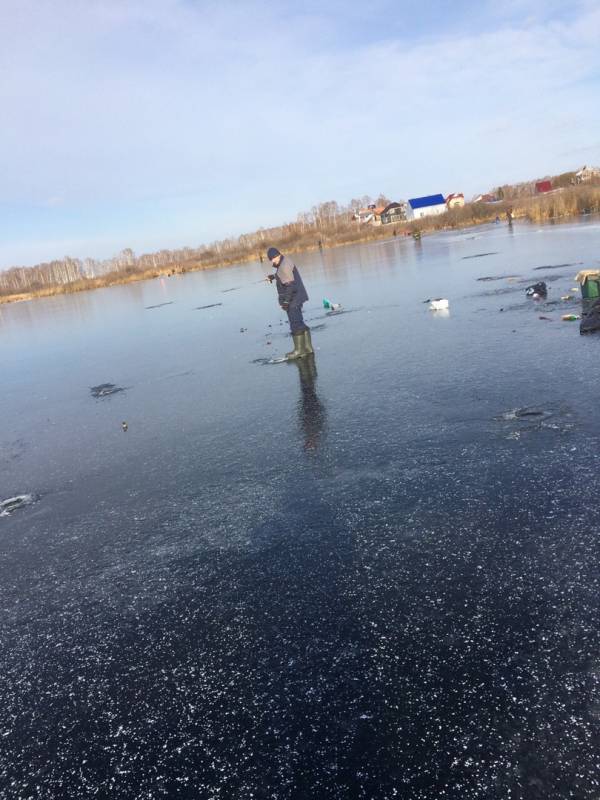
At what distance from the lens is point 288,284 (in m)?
10.4

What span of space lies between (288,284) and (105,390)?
4333 mm

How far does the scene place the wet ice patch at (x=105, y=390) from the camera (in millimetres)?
11283

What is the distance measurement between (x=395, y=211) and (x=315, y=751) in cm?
13764

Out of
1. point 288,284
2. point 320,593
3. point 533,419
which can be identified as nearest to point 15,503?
point 320,593

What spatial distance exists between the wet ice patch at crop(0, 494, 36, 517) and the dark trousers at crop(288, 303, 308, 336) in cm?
561

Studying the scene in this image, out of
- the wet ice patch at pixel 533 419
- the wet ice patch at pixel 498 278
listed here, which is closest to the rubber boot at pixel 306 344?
the wet ice patch at pixel 533 419

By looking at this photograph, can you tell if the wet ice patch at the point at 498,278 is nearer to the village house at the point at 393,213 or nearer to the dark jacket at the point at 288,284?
the dark jacket at the point at 288,284

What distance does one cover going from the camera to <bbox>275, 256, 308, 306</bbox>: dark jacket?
10359 mm

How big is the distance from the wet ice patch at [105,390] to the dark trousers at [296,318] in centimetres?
360

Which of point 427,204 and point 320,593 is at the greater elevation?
point 427,204

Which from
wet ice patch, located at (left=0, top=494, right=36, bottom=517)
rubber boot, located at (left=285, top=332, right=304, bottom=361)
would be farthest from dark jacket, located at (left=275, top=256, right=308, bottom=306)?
wet ice patch, located at (left=0, top=494, right=36, bottom=517)

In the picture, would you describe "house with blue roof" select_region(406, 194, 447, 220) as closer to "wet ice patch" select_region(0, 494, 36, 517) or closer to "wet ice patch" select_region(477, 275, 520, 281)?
"wet ice patch" select_region(477, 275, 520, 281)

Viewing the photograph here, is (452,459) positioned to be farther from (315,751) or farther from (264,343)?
(264,343)

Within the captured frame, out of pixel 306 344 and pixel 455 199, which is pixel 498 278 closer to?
pixel 306 344
